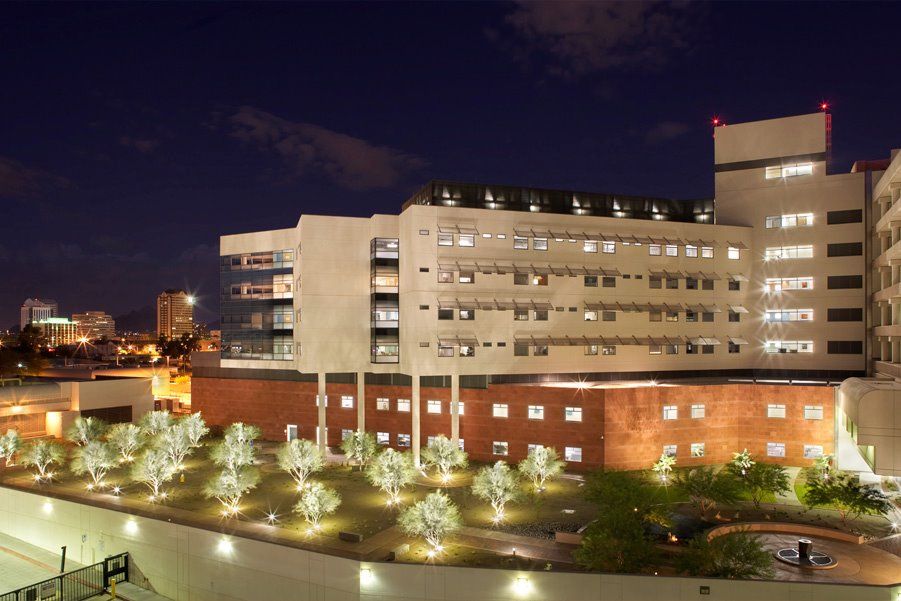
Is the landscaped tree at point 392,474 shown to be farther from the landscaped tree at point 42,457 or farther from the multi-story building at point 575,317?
the landscaped tree at point 42,457

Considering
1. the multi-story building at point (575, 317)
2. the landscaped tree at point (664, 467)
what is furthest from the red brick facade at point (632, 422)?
the landscaped tree at point (664, 467)

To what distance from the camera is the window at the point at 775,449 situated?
161 ft

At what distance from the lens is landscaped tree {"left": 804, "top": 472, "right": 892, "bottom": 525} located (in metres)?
32.6

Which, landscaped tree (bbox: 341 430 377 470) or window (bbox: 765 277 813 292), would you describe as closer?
landscaped tree (bbox: 341 430 377 470)

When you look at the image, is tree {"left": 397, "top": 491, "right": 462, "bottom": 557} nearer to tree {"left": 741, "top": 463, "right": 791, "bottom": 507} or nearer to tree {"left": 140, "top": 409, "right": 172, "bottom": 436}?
tree {"left": 741, "top": 463, "right": 791, "bottom": 507}

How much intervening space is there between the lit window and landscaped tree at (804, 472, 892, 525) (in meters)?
19.7

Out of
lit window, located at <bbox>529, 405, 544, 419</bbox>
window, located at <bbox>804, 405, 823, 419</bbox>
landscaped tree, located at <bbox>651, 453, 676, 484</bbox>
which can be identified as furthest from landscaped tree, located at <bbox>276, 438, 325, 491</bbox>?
window, located at <bbox>804, 405, 823, 419</bbox>

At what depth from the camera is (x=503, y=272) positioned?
50500mm

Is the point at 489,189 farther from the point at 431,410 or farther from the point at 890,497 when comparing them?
the point at 890,497

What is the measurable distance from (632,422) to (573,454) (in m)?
5.45

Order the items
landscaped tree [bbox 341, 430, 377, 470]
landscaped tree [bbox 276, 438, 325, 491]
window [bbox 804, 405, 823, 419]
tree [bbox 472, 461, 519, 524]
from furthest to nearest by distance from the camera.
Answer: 1. window [bbox 804, 405, 823, 419]
2. landscaped tree [bbox 341, 430, 377, 470]
3. landscaped tree [bbox 276, 438, 325, 491]
4. tree [bbox 472, 461, 519, 524]

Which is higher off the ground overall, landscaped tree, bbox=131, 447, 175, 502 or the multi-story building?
the multi-story building

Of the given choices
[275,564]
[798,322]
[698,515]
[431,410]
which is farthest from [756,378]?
[275,564]

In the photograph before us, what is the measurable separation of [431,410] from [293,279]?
18172 mm
